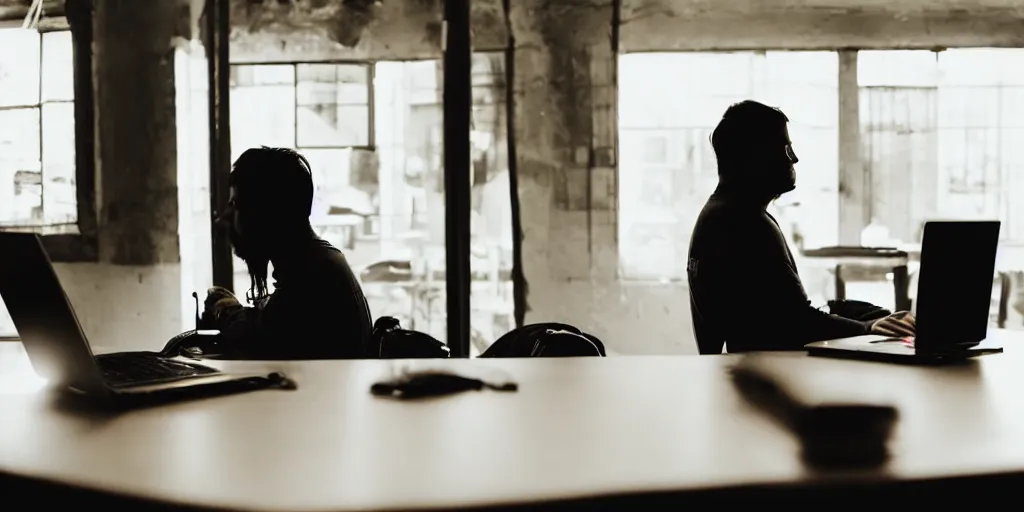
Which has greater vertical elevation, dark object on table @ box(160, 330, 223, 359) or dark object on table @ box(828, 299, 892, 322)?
dark object on table @ box(828, 299, 892, 322)

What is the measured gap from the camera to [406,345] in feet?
7.13

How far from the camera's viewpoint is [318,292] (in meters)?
2.15

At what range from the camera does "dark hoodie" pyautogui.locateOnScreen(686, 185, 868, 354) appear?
237 cm

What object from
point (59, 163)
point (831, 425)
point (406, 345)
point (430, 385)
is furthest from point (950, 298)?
point (59, 163)

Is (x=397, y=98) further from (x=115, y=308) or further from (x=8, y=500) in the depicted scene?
(x=8, y=500)

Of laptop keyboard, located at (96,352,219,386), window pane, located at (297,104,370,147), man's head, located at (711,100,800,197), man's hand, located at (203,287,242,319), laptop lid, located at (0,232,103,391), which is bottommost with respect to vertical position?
laptop keyboard, located at (96,352,219,386)

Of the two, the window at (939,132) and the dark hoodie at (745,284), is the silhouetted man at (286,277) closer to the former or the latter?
the dark hoodie at (745,284)

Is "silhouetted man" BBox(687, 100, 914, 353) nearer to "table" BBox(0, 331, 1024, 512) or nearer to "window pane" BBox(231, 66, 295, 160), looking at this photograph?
"table" BBox(0, 331, 1024, 512)

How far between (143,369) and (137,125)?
339cm

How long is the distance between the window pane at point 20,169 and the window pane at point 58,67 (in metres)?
0.15

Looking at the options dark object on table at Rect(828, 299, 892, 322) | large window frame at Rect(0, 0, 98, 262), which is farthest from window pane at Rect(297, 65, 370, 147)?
dark object on table at Rect(828, 299, 892, 322)

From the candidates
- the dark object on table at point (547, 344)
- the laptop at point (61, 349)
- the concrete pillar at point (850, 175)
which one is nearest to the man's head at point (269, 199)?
the dark object on table at point (547, 344)

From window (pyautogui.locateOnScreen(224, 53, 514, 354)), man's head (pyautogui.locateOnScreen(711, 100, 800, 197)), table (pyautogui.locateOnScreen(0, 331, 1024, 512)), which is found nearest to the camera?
Answer: table (pyautogui.locateOnScreen(0, 331, 1024, 512))

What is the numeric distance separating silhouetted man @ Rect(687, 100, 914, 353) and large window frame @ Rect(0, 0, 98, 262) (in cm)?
331
